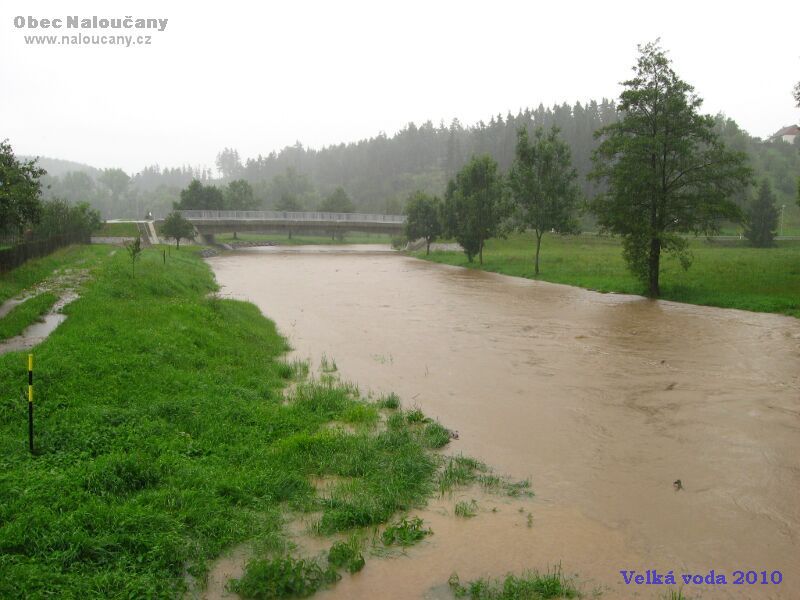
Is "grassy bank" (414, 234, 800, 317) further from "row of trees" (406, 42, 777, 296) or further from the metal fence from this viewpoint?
the metal fence

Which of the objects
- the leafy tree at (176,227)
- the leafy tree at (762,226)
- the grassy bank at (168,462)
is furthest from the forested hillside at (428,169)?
the grassy bank at (168,462)

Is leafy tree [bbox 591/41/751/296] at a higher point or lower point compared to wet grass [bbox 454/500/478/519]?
higher

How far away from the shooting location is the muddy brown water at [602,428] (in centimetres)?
677

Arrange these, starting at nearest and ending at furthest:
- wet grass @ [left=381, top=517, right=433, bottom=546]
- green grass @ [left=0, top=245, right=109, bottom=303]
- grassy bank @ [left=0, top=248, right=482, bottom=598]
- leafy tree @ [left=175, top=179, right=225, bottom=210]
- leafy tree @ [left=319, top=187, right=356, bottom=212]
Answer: grassy bank @ [left=0, top=248, right=482, bottom=598] → wet grass @ [left=381, top=517, right=433, bottom=546] → green grass @ [left=0, top=245, right=109, bottom=303] → leafy tree @ [left=175, top=179, right=225, bottom=210] → leafy tree @ [left=319, top=187, right=356, bottom=212]

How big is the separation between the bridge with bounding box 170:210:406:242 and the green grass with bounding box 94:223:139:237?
7.26m

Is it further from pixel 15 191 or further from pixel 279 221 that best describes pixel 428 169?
pixel 15 191

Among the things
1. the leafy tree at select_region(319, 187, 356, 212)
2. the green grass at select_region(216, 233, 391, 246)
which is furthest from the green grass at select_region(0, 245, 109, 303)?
the leafy tree at select_region(319, 187, 356, 212)

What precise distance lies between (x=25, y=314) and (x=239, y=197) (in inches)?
4179

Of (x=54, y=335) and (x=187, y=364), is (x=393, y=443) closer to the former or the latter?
(x=187, y=364)

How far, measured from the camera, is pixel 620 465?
954 centimetres

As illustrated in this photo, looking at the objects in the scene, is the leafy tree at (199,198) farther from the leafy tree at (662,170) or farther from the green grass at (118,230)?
the leafy tree at (662,170)

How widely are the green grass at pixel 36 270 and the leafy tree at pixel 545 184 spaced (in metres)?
31.3

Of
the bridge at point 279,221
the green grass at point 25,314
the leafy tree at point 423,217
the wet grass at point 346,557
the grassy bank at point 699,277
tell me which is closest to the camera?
the wet grass at point 346,557

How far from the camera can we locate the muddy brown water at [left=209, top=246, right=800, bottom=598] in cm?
677
